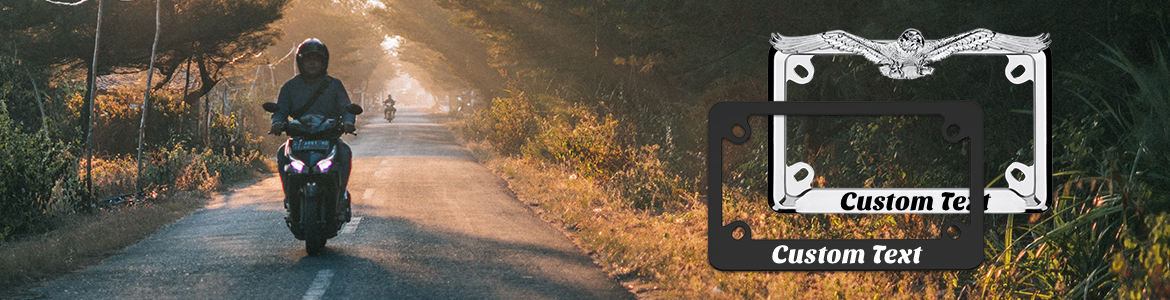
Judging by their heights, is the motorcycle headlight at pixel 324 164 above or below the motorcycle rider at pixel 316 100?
below

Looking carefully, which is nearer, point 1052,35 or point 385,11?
point 1052,35

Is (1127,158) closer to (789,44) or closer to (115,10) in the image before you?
(789,44)

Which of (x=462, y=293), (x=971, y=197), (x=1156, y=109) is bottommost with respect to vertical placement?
(x=462, y=293)

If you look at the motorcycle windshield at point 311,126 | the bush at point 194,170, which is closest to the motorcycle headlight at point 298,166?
the motorcycle windshield at point 311,126

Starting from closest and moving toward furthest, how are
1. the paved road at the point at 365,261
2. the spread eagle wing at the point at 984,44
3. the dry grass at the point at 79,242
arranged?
the spread eagle wing at the point at 984,44 → the paved road at the point at 365,261 → the dry grass at the point at 79,242

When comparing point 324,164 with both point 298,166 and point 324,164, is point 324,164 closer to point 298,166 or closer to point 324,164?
point 324,164

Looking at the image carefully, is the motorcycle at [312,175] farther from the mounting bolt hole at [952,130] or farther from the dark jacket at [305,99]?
the mounting bolt hole at [952,130]

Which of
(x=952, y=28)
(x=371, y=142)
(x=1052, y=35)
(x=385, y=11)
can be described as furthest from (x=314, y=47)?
(x=385, y=11)

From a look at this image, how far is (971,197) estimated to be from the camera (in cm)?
286

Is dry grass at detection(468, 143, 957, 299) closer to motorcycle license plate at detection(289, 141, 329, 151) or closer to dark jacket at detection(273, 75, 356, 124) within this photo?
motorcycle license plate at detection(289, 141, 329, 151)

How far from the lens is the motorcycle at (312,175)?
7438mm

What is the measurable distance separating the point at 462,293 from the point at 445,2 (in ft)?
53.1

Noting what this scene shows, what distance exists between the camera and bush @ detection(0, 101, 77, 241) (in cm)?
961

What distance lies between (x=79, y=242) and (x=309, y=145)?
112 inches
